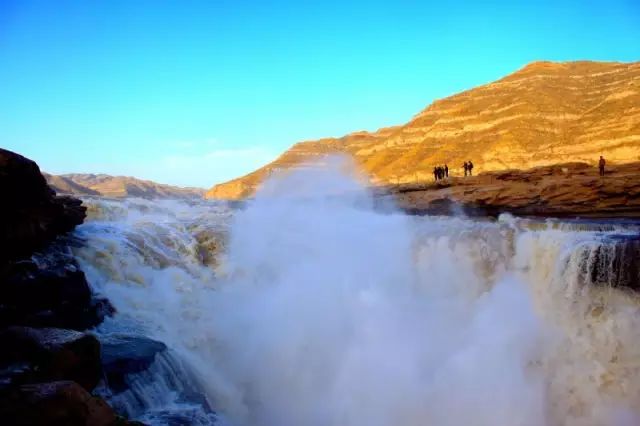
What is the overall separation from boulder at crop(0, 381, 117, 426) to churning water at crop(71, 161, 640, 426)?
174 cm

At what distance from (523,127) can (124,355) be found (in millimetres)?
49391

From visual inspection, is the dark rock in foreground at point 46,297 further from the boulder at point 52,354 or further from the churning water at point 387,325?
the boulder at point 52,354

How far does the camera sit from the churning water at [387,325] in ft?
23.7

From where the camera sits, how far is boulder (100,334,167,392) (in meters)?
6.00

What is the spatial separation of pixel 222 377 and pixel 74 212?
5438 mm

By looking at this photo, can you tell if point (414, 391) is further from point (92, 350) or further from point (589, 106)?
point (589, 106)

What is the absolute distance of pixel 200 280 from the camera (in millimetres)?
11602

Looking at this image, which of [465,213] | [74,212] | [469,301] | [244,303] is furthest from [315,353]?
[465,213]

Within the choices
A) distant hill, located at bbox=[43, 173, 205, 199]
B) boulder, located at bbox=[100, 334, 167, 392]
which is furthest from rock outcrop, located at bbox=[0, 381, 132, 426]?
distant hill, located at bbox=[43, 173, 205, 199]

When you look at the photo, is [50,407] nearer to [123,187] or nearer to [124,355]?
[124,355]

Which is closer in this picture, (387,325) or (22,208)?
(22,208)

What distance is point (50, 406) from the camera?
3.82m

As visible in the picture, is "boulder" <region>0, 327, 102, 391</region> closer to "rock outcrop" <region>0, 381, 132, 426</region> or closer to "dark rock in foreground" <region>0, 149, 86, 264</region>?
"rock outcrop" <region>0, 381, 132, 426</region>

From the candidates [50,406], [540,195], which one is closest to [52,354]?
[50,406]
